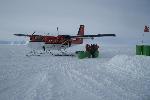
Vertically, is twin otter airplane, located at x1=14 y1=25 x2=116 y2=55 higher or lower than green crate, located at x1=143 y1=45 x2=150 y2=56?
higher

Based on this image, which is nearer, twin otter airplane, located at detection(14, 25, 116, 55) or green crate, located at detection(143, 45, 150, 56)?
green crate, located at detection(143, 45, 150, 56)

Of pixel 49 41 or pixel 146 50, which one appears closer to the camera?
pixel 146 50

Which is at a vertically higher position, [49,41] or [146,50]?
[49,41]

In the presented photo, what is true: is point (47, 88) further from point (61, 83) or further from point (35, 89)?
point (61, 83)

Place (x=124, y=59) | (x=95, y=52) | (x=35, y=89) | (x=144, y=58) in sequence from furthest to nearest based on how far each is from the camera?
(x=95, y=52)
(x=124, y=59)
(x=144, y=58)
(x=35, y=89)

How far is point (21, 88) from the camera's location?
868 centimetres

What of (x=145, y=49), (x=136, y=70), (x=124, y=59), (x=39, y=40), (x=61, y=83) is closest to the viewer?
(x=61, y=83)

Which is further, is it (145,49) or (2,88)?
(145,49)

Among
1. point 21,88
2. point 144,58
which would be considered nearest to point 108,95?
point 21,88

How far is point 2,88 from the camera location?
28.6 ft

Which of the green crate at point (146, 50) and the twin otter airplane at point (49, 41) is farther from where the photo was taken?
the twin otter airplane at point (49, 41)

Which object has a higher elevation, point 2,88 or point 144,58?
point 144,58

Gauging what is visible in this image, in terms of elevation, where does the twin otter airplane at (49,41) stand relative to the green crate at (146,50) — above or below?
above

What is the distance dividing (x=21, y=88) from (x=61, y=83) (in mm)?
1941
